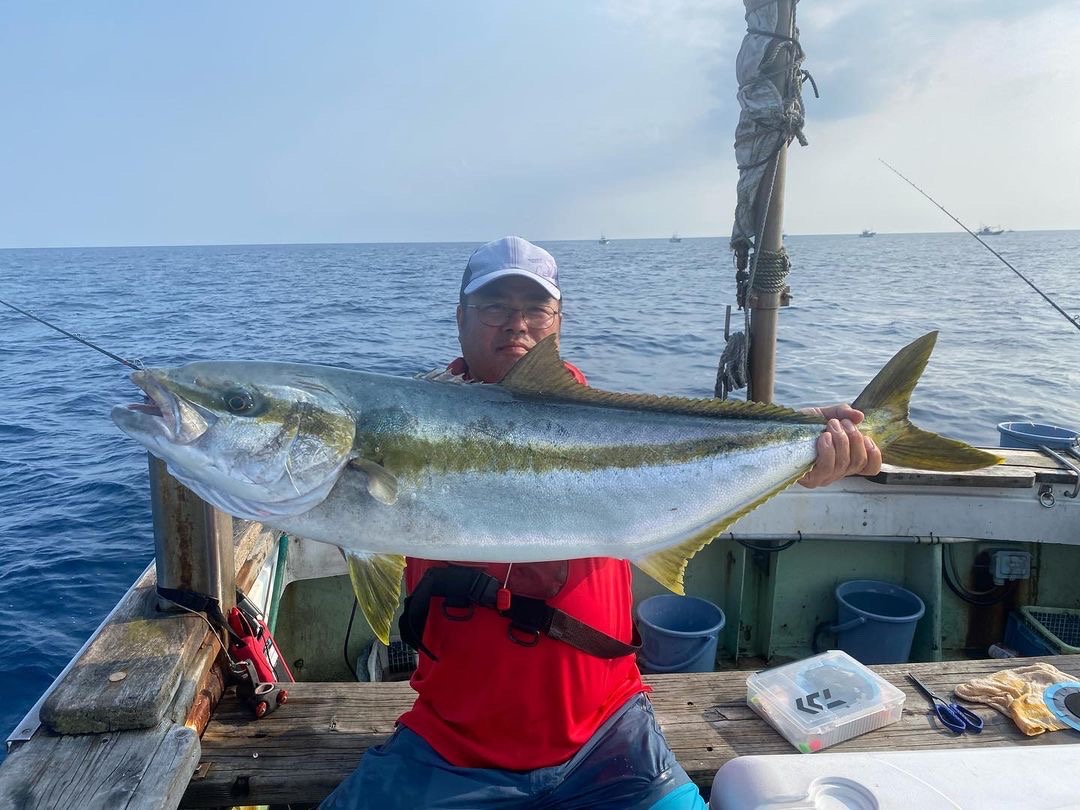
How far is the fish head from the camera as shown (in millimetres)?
2160

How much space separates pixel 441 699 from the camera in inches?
112

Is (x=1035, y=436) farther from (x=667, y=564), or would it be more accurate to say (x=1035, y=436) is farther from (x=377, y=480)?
(x=377, y=480)

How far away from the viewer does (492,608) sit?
9.18 ft

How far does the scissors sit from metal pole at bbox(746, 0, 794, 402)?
9.41 ft

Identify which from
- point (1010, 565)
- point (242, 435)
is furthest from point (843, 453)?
point (1010, 565)

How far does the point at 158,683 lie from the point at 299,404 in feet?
4.78

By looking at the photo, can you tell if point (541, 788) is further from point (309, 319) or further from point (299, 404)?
point (309, 319)

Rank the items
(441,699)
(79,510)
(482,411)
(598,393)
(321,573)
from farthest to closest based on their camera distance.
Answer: (79,510) → (321,573) → (441,699) → (598,393) → (482,411)

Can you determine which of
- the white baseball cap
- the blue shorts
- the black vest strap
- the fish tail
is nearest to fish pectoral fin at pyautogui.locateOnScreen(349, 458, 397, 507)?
the black vest strap

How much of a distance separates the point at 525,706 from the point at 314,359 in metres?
15.9

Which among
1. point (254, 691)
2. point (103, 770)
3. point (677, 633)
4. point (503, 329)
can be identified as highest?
point (503, 329)

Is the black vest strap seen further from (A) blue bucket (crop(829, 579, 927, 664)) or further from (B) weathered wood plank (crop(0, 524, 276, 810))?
(A) blue bucket (crop(829, 579, 927, 664))

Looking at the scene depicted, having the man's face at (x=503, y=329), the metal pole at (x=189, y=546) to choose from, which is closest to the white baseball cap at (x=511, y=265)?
the man's face at (x=503, y=329)

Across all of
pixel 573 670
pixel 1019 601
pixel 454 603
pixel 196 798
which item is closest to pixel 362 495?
pixel 454 603
